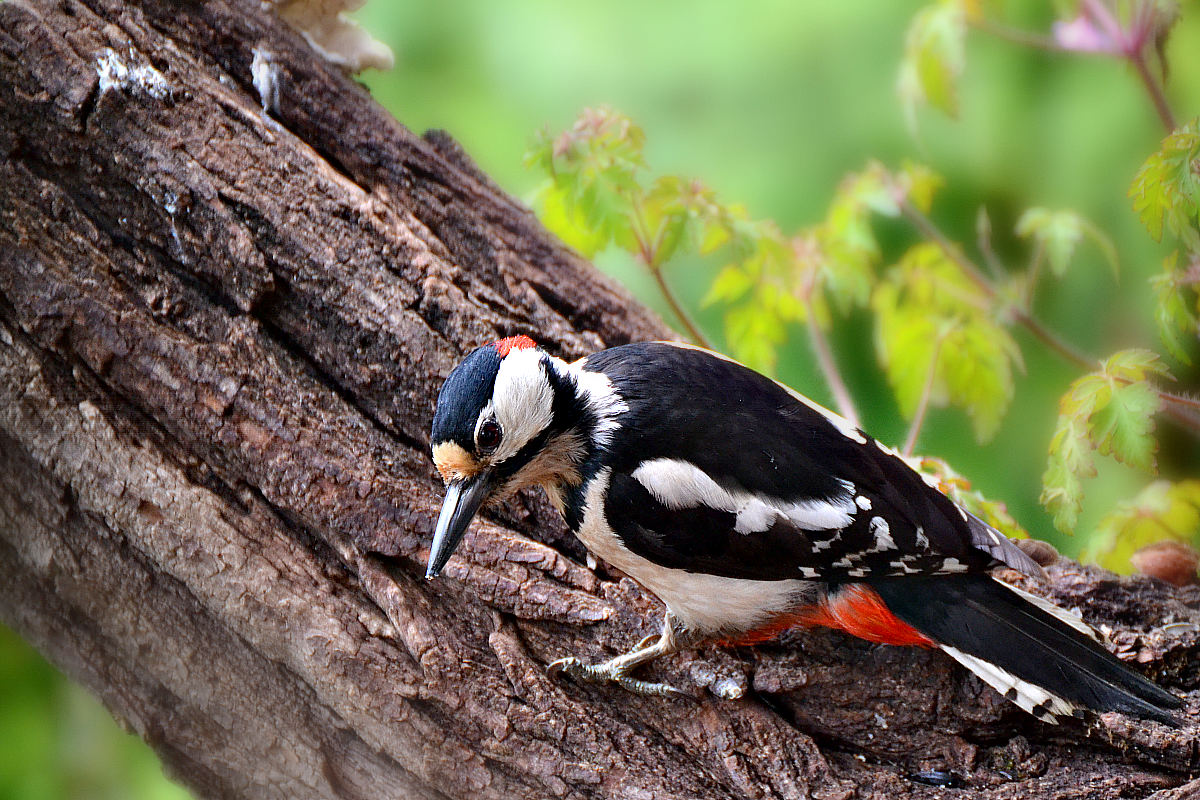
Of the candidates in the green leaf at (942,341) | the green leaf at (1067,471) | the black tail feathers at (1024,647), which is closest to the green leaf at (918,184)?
the green leaf at (942,341)

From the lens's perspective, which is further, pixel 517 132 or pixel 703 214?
pixel 517 132

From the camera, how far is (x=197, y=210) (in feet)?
4.15

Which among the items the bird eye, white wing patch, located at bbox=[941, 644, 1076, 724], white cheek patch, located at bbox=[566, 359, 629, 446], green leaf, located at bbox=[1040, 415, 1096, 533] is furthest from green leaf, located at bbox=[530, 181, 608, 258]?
white wing patch, located at bbox=[941, 644, 1076, 724]

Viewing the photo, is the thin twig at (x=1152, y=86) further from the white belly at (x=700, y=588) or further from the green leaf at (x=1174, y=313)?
the white belly at (x=700, y=588)

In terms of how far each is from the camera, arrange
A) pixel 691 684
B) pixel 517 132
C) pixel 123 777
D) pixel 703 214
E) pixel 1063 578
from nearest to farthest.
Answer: pixel 123 777 → pixel 691 684 → pixel 1063 578 → pixel 703 214 → pixel 517 132

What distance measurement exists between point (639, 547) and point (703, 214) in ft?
2.37

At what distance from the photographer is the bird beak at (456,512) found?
109cm

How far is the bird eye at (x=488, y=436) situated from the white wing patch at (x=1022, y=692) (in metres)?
0.66

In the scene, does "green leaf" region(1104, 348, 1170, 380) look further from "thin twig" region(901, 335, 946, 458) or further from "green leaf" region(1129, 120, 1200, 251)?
"thin twig" region(901, 335, 946, 458)

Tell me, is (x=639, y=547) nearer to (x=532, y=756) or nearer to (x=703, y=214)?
(x=532, y=756)

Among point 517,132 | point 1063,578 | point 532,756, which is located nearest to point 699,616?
point 532,756

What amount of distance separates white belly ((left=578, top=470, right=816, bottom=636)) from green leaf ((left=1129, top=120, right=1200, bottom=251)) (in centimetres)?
65

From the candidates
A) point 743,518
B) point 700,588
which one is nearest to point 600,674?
point 700,588

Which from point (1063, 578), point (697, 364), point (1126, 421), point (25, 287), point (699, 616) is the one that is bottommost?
point (25, 287)
